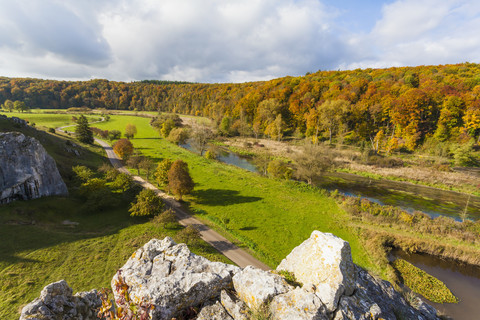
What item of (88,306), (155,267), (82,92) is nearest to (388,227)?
(155,267)

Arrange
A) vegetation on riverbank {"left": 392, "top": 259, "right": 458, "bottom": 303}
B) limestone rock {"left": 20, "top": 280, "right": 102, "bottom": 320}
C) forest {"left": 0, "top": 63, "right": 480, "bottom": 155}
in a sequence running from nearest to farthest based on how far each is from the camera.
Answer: limestone rock {"left": 20, "top": 280, "right": 102, "bottom": 320}
vegetation on riverbank {"left": 392, "top": 259, "right": 458, "bottom": 303}
forest {"left": 0, "top": 63, "right": 480, "bottom": 155}

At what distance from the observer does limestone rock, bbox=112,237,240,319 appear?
269 inches

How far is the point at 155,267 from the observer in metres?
8.45

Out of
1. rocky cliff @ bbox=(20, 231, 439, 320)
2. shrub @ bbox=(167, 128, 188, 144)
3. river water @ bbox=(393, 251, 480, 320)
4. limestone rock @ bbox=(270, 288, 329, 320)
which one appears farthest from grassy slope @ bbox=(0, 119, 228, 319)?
shrub @ bbox=(167, 128, 188, 144)

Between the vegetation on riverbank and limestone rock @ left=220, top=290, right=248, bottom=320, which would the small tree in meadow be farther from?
the vegetation on riverbank

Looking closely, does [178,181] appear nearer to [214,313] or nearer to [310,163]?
[214,313]

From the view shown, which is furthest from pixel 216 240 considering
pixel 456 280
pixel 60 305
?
pixel 456 280

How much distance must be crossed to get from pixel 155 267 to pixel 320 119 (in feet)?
281

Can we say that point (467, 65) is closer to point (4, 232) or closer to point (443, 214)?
point (443, 214)

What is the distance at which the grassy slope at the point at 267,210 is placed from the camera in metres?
25.0

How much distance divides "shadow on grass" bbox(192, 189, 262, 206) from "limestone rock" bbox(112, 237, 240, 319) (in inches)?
998

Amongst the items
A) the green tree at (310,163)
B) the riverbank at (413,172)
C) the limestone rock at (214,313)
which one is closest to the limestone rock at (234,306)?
the limestone rock at (214,313)

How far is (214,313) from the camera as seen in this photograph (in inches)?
281

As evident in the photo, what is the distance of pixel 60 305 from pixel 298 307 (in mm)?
8846
